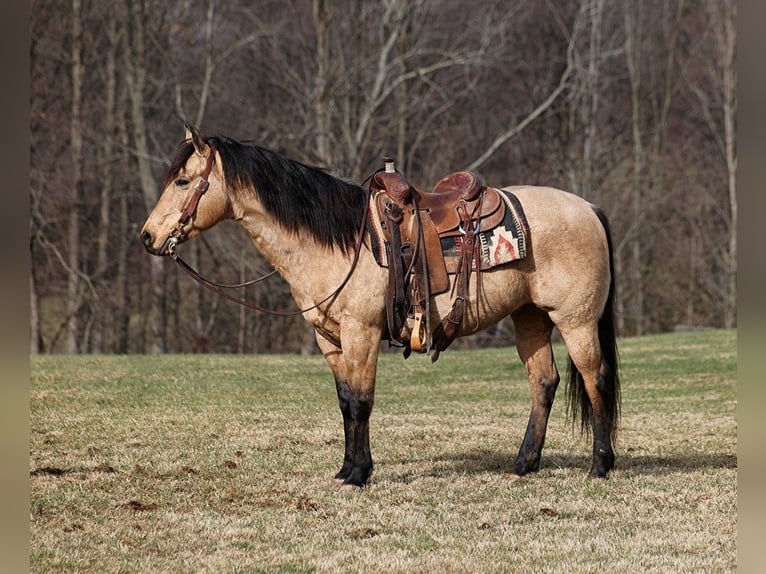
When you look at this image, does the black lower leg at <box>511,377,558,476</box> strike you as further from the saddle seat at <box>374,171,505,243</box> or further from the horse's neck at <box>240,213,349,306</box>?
the horse's neck at <box>240,213,349,306</box>

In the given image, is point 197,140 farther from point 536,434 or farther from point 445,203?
point 536,434

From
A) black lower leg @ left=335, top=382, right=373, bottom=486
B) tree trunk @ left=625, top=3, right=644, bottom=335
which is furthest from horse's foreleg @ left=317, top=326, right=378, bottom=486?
tree trunk @ left=625, top=3, right=644, bottom=335

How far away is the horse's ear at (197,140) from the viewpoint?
582 cm

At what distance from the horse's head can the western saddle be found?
1040mm

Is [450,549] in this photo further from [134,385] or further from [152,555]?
[134,385]

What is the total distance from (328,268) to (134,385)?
6.52 meters

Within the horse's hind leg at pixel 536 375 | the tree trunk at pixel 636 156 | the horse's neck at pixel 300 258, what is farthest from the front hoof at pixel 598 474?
the tree trunk at pixel 636 156

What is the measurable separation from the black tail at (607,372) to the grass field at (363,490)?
412mm

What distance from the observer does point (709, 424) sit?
9.41 m

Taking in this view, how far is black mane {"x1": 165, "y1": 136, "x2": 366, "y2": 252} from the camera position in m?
6.10

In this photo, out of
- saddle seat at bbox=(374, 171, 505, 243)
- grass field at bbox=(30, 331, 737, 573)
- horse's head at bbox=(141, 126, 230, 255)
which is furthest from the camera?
saddle seat at bbox=(374, 171, 505, 243)

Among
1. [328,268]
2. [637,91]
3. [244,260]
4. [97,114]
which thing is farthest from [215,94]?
[328,268]

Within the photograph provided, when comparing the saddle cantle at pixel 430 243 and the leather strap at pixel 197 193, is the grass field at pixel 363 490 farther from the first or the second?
the leather strap at pixel 197 193

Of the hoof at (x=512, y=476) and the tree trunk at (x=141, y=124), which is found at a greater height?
the tree trunk at (x=141, y=124)
